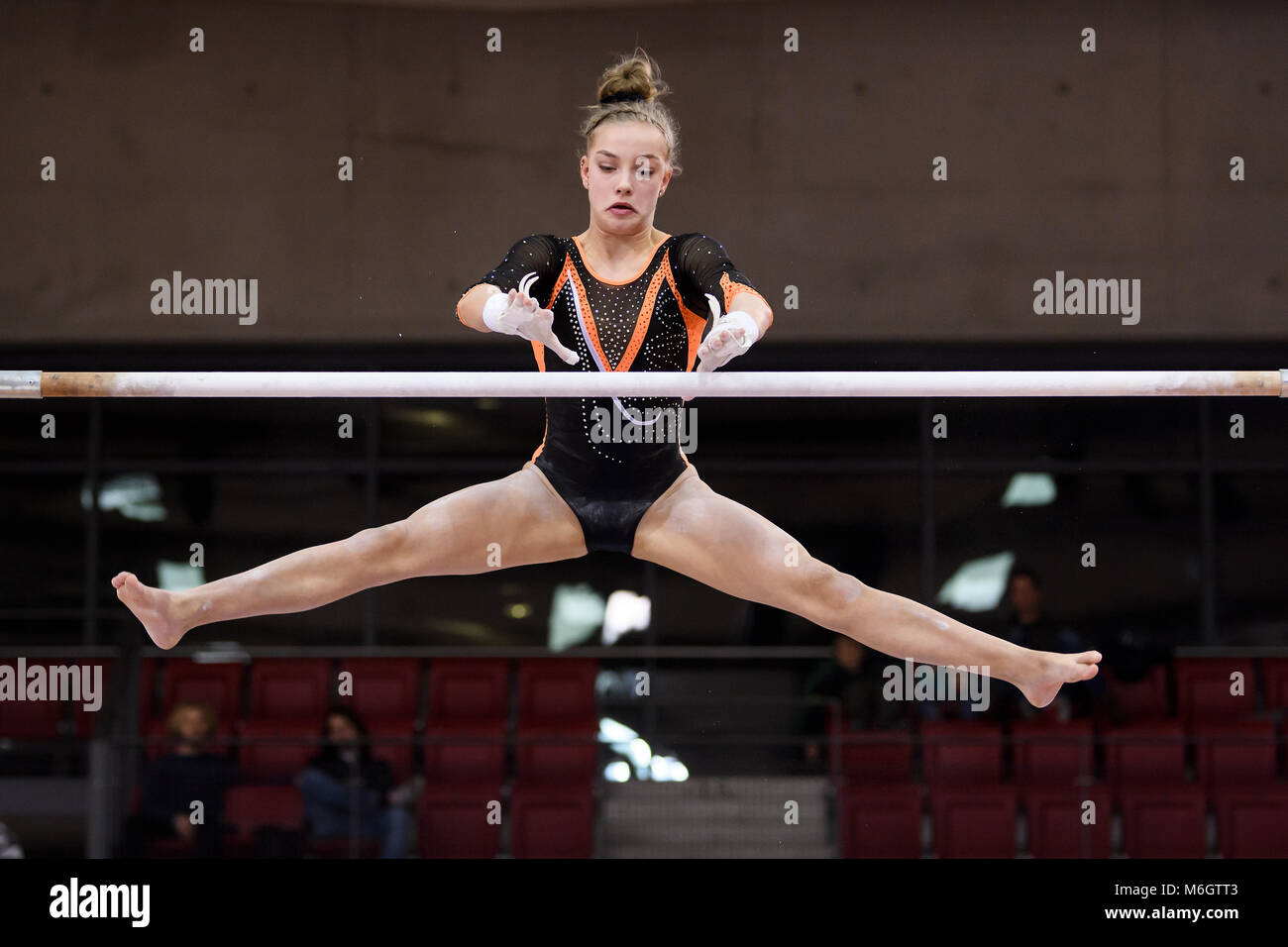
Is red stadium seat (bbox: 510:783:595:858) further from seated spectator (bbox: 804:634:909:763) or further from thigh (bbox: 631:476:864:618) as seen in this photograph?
thigh (bbox: 631:476:864:618)

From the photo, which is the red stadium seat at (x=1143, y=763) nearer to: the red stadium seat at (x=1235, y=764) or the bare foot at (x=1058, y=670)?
the red stadium seat at (x=1235, y=764)

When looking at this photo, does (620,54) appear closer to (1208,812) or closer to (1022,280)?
(1022,280)

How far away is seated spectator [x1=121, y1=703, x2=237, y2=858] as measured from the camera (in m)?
4.98

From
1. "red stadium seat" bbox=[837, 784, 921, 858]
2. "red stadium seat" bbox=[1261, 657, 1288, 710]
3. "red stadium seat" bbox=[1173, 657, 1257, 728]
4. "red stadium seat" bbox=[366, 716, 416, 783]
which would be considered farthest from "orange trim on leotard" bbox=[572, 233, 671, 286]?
"red stadium seat" bbox=[1261, 657, 1288, 710]

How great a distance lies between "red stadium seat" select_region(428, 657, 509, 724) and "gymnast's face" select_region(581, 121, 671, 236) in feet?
11.9

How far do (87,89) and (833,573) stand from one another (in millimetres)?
4998

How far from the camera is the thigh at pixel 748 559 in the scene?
3.00 meters

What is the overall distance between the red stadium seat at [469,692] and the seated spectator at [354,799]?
0.96 m

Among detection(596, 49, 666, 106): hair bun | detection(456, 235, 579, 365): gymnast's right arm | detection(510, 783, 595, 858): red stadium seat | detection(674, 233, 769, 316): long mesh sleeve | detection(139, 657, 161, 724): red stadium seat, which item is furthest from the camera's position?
detection(139, 657, 161, 724): red stadium seat

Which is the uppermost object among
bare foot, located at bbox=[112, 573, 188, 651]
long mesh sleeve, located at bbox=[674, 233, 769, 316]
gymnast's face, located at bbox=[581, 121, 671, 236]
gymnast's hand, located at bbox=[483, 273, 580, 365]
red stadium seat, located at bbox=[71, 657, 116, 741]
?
gymnast's face, located at bbox=[581, 121, 671, 236]

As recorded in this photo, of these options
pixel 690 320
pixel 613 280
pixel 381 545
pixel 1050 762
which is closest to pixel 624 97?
pixel 613 280

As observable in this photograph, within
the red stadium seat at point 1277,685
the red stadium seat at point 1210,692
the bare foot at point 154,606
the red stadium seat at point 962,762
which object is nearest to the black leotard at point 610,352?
the bare foot at point 154,606

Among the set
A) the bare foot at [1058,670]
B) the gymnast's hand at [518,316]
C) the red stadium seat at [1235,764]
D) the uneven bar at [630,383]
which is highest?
the gymnast's hand at [518,316]

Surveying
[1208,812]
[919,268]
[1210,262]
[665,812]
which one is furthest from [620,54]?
[1208,812]
